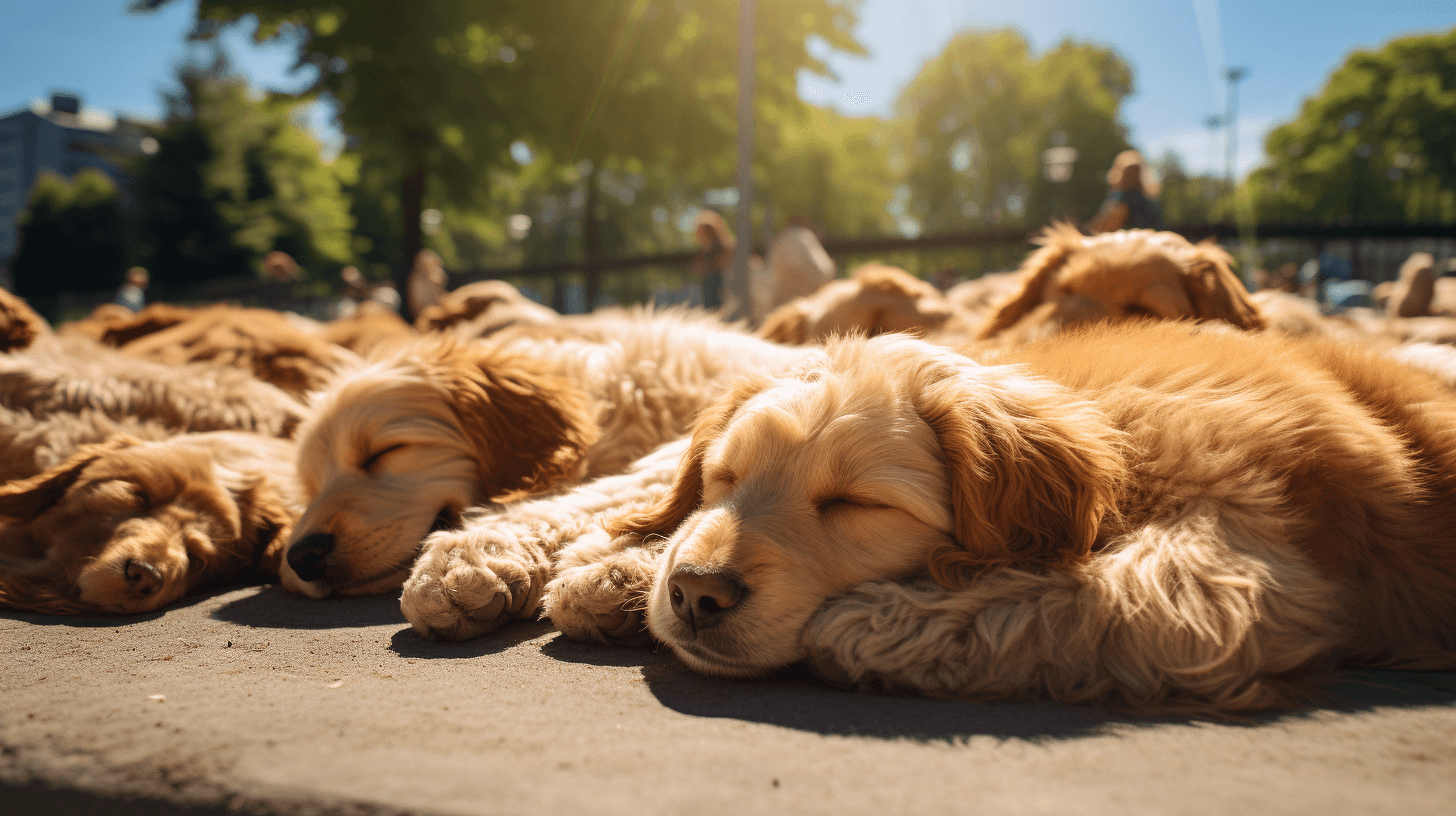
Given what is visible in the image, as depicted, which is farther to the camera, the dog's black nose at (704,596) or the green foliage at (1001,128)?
the green foliage at (1001,128)

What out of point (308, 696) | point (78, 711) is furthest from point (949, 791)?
point (78, 711)

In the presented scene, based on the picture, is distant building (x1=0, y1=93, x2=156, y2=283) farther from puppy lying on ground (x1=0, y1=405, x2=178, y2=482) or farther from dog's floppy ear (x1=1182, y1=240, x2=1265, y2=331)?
dog's floppy ear (x1=1182, y1=240, x2=1265, y2=331)

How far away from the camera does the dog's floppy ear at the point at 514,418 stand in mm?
4031

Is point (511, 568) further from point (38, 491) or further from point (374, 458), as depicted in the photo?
point (38, 491)

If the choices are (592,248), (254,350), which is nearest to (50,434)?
(254,350)

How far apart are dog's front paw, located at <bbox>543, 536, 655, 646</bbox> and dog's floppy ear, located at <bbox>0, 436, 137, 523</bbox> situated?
2.52 meters

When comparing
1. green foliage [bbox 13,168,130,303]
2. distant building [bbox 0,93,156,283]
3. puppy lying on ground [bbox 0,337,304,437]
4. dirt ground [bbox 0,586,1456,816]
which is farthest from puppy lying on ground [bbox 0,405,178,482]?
distant building [bbox 0,93,156,283]

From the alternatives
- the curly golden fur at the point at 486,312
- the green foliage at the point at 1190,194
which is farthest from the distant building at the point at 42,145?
the curly golden fur at the point at 486,312

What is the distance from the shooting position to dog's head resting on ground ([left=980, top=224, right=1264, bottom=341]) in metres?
4.78

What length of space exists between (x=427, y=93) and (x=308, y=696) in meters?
14.2

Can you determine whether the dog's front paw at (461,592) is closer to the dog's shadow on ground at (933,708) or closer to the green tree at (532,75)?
the dog's shadow on ground at (933,708)

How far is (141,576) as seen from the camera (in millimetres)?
3594

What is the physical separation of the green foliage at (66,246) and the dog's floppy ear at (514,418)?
2115 inches

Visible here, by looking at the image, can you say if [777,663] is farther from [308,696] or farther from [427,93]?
[427,93]
